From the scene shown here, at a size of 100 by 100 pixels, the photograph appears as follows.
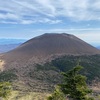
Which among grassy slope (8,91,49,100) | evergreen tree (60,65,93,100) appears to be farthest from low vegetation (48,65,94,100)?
grassy slope (8,91,49,100)

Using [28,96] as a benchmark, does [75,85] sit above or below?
above

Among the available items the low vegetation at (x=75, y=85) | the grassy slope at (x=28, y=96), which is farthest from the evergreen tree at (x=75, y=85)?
the grassy slope at (x=28, y=96)

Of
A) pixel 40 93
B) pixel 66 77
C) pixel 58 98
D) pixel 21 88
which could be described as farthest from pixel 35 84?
pixel 66 77

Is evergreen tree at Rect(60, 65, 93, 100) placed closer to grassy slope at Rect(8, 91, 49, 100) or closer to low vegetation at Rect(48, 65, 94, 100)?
low vegetation at Rect(48, 65, 94, 100)

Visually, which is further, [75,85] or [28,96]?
[28,96]

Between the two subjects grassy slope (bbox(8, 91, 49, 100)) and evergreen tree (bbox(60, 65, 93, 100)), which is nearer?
evergreen tree (bbox(60, 65, 93, 100))

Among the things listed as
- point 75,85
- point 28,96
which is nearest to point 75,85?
point 75,85

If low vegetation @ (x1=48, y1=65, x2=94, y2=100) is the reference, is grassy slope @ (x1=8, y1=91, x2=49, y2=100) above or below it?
below

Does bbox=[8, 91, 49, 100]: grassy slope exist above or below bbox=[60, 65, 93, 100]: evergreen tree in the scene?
below

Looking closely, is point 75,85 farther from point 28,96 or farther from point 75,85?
point 28,96

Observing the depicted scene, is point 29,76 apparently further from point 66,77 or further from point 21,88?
point 66,77

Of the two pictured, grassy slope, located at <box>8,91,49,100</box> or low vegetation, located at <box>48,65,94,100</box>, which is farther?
grassy slope, located at <box>8,91,49,100</box>
